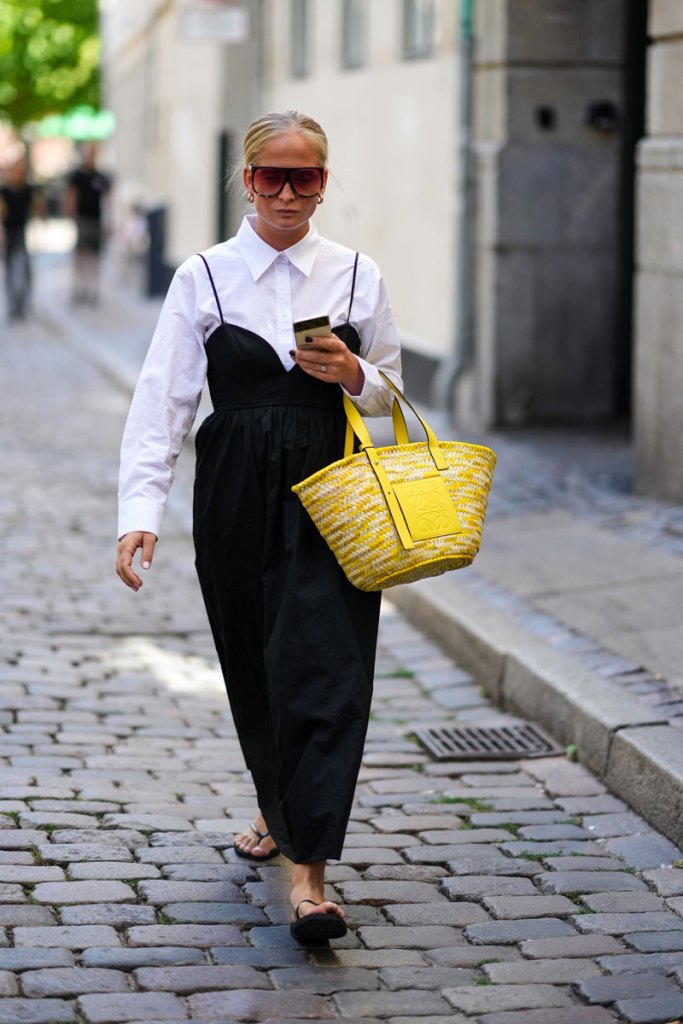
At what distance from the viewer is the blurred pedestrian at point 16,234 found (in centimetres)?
2278

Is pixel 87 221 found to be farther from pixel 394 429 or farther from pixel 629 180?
pixel 394 429

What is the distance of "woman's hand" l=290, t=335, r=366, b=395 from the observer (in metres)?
3.87

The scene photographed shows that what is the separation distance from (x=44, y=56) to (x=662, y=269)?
1746 inches

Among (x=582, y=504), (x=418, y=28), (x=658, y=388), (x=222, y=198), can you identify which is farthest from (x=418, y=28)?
(x=582, y=504)

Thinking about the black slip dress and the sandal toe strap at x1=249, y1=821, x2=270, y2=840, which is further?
the sandal toe strap at x1=249, y1=821, x2=270, y2=840

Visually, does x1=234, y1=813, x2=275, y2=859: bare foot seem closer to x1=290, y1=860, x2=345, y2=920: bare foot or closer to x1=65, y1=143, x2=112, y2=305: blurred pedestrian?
x1=290, y1=860, x2=345, y2=920: bare foot

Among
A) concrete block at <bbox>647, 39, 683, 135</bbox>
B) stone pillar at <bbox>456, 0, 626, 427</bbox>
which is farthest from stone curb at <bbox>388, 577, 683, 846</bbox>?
stone pillar at <bbox>456, 0, 626, 427</bbox>

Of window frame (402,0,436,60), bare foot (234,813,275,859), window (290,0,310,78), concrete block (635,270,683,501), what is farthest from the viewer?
window (290,0,310,78)

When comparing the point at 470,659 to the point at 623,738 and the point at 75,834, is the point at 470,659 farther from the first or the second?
the point at 75,834

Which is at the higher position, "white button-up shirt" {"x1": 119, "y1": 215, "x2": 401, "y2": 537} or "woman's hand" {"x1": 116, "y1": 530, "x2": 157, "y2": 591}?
"white button-up shirt" {"x1": 119, "y1": 215, "x2": 401, "y2": 537}

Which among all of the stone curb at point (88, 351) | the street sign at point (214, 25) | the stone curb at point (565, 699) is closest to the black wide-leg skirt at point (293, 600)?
the stone curb at point (565, 699)

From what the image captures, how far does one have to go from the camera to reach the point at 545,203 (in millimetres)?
11672

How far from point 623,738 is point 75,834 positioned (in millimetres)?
1627

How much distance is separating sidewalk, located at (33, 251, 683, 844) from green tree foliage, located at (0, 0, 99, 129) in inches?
1662
